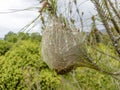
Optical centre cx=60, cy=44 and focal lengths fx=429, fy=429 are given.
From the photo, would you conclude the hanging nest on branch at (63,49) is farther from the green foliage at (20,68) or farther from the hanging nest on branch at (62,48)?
the green foliage at (20,68)

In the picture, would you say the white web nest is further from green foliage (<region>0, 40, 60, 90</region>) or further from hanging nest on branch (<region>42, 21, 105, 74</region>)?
green foliage (<region>0, 40, 60, 90</region>)

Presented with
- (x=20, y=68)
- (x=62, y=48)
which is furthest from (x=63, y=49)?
(x=20, y=68)

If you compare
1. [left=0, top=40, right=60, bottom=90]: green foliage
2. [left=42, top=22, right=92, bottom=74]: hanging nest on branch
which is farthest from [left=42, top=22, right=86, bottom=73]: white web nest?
[left=0, top=40, right=60, bottom=90]: green foliage

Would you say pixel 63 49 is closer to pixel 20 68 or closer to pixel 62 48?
pixel 62 48

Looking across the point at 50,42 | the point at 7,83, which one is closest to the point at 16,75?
the point at 7,83

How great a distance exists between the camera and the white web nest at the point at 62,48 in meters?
2.03

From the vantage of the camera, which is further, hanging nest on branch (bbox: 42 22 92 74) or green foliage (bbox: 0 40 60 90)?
green foliage (bbox: 0 40 60 90)

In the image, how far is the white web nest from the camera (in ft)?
6.66

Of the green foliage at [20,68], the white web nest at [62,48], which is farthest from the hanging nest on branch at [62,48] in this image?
the green foliage at [20,68]

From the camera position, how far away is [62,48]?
6.67ft

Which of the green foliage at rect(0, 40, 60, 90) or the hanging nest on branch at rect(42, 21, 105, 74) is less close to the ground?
the hanging nest on branch at rect(42, 21, 105, 74)

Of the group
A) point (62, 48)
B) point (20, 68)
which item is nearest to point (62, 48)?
point (62, 48)

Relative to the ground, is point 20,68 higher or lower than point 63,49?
lower

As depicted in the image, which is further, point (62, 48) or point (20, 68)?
point (20, 68)
